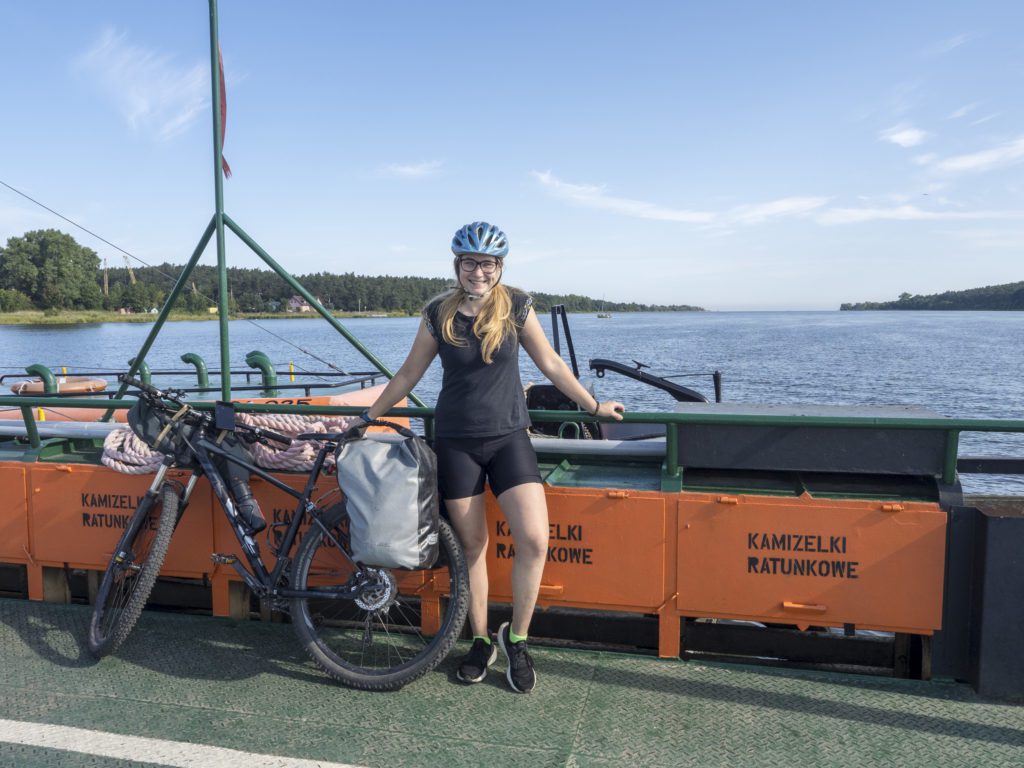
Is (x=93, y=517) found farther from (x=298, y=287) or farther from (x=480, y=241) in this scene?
(x=480, y=241)

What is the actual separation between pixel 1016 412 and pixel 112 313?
3519 inches

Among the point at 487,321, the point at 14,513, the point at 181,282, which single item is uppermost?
the point at 181,282

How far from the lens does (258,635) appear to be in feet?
13.0

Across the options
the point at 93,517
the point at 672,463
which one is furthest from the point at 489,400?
the point at 93,517

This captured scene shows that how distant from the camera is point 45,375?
30.8ft

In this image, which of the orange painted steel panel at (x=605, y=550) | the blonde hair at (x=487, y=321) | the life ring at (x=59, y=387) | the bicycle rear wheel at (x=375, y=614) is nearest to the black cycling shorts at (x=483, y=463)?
the bicycle rear wheel at (x=375, y=614)

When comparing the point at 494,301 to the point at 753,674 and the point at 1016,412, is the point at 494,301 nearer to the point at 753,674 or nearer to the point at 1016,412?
the point at 753,674

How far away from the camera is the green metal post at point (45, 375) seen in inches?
353

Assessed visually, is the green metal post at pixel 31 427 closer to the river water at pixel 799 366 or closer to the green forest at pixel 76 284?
the river water at pixel 799 366

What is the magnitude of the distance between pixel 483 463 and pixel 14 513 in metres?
2.88

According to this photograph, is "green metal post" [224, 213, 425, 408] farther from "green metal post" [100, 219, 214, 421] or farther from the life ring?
the life ring

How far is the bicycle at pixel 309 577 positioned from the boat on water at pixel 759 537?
250 millimetres

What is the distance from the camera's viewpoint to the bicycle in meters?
3.43

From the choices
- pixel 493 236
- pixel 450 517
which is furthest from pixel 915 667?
pixel 493 236
